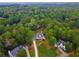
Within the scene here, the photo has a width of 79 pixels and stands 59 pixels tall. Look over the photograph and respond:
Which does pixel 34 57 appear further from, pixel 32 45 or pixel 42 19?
pixel 42 19

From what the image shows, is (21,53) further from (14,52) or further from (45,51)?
(45,51)

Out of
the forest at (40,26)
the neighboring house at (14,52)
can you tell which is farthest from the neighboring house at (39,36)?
the neighboring house at (14,52)

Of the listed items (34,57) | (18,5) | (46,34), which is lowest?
(34,57)

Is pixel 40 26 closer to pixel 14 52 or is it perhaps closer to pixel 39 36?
pixel 39 36

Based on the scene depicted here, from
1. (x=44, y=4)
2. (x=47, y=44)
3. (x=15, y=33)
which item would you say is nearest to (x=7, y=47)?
(x=15, y=33)

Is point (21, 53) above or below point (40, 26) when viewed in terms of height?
below

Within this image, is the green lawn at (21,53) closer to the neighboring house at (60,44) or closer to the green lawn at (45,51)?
the green lawn at (45,51)

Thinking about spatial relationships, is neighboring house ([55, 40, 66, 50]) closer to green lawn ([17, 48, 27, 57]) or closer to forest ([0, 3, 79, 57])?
forest ([0, 3, 79, 57])

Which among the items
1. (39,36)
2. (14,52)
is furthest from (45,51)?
(14,52)
